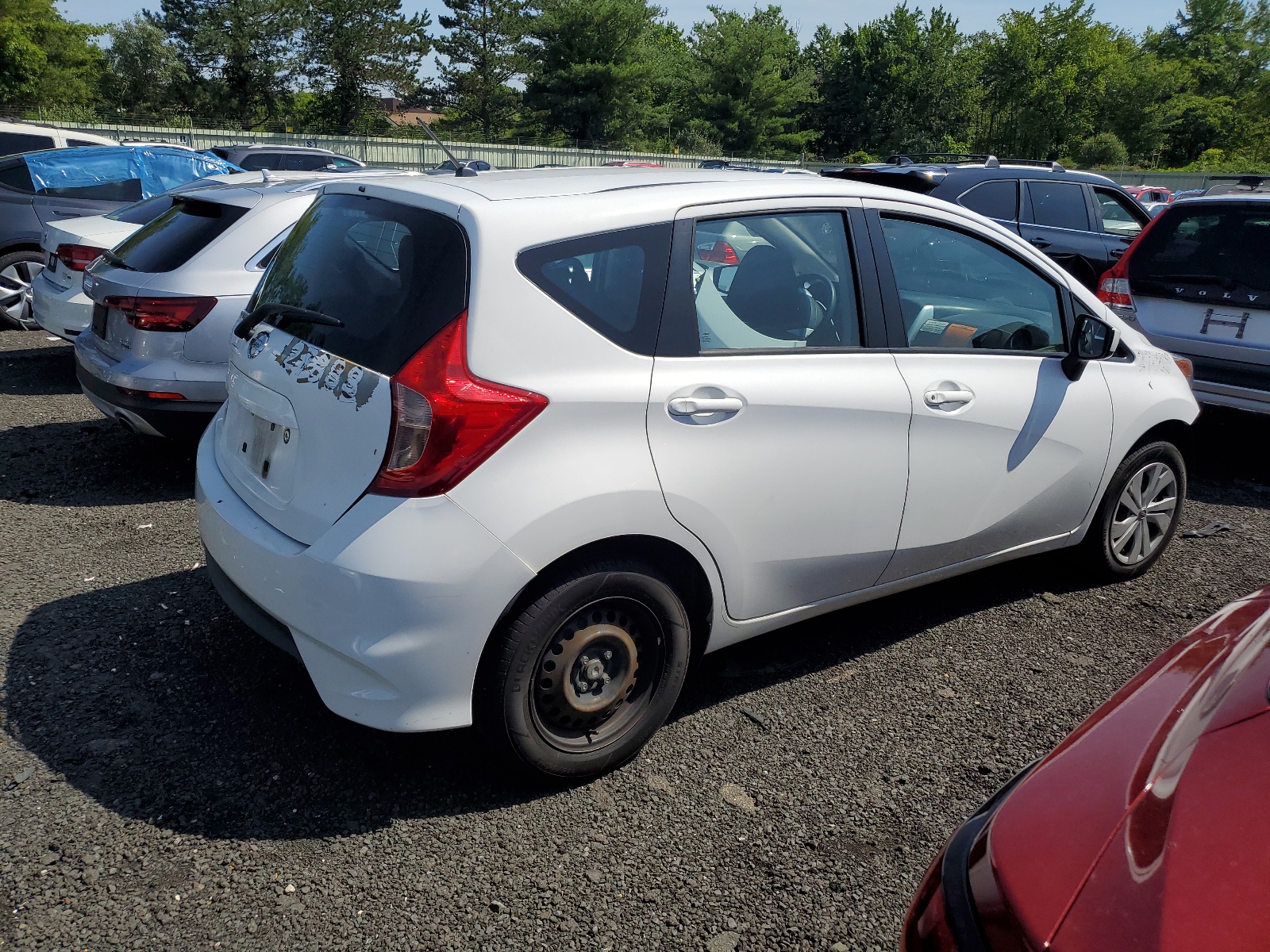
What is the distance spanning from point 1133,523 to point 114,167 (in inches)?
372

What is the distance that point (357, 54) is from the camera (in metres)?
53.7

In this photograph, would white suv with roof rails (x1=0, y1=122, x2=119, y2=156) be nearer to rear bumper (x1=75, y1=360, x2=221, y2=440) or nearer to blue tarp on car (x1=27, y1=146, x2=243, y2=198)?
blue tarp on car (x1=27, y1=146, x2=243, y2=198)

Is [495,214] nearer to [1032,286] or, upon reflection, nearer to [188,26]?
[1032,286]

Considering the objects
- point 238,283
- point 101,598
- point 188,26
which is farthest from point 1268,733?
point 188,26

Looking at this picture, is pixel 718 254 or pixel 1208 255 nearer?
pixel 718 254

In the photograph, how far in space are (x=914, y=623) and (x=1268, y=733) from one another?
261 centimetres

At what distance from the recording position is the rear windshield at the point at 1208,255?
6148mm

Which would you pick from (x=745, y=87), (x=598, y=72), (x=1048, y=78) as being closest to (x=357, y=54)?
(x=598, y=72)

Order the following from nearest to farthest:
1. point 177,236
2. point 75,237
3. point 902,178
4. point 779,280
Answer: point 779,280, point 177,236, point 75,237, point 902,178

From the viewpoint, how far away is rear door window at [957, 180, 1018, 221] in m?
9.62

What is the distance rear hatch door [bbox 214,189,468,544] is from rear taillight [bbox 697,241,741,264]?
76 cm

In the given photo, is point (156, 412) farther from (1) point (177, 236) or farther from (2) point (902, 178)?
(2) point (902, 178)

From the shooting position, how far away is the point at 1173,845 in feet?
4.71

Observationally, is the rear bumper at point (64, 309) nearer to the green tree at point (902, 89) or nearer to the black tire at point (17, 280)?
the black tire at point (17, 280)
